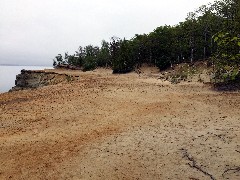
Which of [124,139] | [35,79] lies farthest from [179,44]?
[124,139]

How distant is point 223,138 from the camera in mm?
10414

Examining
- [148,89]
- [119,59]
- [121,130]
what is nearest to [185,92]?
[148,89]

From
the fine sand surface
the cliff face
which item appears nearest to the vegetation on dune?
the cliff face

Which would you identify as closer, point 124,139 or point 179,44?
point 124,139

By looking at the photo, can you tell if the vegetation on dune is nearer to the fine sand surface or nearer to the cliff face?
the cliff face

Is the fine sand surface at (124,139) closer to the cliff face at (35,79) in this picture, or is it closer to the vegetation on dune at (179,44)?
the cliff face at (35,79)

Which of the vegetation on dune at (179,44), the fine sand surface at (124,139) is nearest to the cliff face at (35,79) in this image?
the vegetation on dune at (179,44)

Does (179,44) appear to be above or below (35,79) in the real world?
above

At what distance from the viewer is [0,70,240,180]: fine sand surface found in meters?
8.32

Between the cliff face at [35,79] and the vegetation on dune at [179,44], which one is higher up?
the vegetation on dune at [179,44]

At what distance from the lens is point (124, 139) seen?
35.3ft

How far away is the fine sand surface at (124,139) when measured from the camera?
832 cm

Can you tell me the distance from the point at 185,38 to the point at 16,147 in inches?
1620

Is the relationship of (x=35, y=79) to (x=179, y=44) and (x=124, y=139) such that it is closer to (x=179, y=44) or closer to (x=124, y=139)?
(x=179, y=44)
